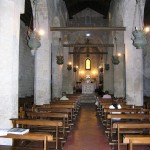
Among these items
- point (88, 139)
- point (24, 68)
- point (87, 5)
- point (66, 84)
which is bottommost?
point (88, 139)

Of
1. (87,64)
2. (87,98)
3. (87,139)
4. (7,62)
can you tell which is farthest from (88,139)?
(87,64)

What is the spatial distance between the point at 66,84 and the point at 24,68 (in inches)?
258

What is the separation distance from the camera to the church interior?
5.77 metres

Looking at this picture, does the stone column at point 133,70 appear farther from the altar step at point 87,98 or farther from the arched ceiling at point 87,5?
the altar step at point 87,98

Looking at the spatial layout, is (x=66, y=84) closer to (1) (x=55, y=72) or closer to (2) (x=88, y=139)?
(1) (x=55, y=72)

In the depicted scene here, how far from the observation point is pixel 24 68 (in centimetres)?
1620

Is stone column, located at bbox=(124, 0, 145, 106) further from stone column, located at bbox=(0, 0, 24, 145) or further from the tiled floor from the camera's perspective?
stone column, located at bbox=(0, 0, 24, 145)

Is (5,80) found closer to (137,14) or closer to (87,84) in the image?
(137,14)

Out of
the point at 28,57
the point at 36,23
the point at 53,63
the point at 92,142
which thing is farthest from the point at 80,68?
the point at 92,142

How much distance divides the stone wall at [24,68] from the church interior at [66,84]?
65 mm

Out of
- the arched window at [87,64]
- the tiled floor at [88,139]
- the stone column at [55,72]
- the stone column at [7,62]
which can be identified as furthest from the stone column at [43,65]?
the arched window at [87,64]

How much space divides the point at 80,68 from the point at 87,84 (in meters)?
13.1

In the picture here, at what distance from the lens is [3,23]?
5.82m

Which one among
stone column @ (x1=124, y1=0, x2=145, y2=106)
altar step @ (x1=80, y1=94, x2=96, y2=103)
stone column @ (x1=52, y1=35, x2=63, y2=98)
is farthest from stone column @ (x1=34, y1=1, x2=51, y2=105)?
altar step @ (x1=80, y1=94, x2=96, y2=103)
